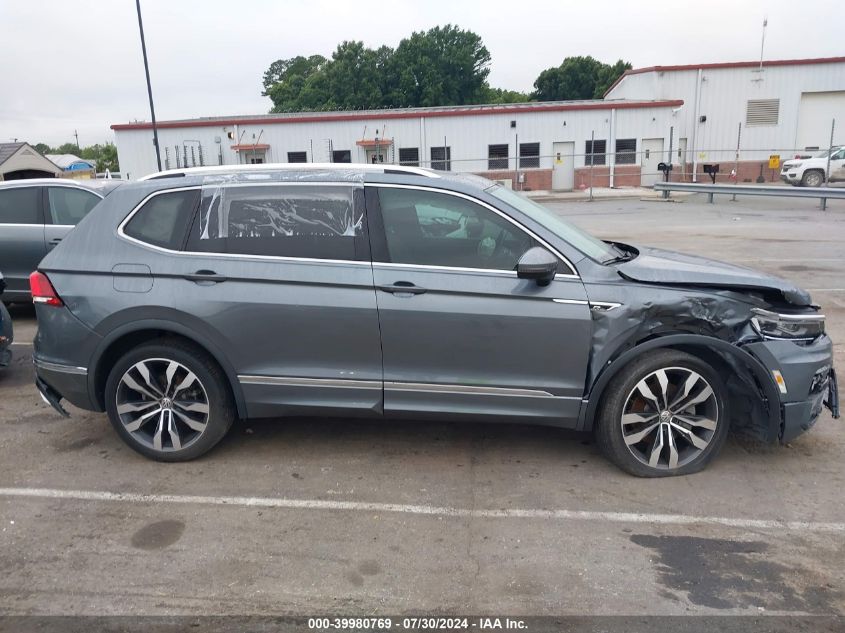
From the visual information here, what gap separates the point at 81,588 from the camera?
315 centimetres

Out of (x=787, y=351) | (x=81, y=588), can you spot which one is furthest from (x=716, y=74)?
(x=81, y=588)

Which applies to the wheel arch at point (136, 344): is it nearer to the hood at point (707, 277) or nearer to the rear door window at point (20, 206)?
the hood at point (707, 277)

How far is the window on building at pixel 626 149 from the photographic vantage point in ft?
115

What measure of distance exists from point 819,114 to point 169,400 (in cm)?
3991

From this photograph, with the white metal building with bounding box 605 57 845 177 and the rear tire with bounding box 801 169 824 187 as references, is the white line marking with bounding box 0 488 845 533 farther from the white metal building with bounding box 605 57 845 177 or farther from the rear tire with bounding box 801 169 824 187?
the white metal building with bounding box 605 57 845 177

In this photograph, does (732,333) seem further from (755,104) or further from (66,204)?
(755,104)

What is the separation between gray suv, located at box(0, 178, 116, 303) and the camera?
7.96 meters

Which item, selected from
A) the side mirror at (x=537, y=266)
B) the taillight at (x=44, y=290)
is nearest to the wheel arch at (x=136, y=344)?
the taillight at (x=44, y=290)

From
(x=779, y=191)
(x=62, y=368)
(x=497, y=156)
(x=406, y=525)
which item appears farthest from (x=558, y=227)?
(x=497, y=156)

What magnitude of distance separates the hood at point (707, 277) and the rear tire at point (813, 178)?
27.8 metres

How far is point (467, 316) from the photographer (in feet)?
13.0

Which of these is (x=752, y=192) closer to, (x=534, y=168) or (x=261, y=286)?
(x=534, y=168)

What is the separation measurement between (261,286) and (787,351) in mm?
3033

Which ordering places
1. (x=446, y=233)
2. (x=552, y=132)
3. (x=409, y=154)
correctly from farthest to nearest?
(x=409, y=154), (x=552, y=132), (x=446, y=233)
